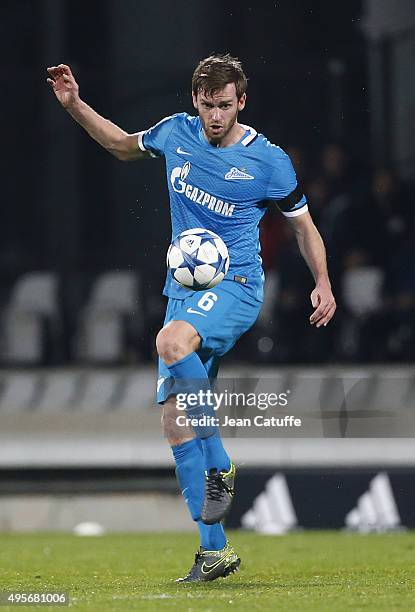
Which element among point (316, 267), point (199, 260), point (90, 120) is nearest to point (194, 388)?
point (199, 260)

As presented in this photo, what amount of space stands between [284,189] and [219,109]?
0.47 meters

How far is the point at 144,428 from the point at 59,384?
1.03 metres

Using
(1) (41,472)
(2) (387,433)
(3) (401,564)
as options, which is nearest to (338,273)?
(2) (387,433)

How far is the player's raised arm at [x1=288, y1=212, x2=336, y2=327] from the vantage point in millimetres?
6762

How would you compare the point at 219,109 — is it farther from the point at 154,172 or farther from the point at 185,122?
the point at 154,172

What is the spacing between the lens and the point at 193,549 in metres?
9.10

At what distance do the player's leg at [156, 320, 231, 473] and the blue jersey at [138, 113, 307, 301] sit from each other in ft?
0.97

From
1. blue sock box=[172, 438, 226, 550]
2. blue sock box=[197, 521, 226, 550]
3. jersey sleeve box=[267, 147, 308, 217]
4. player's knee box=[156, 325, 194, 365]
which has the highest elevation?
jersey sleeve box=[267, 147, 308, 217]

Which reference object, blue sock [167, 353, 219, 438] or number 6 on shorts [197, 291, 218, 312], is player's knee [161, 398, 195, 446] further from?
number 6 on shorts [197, 291, 218, 312]

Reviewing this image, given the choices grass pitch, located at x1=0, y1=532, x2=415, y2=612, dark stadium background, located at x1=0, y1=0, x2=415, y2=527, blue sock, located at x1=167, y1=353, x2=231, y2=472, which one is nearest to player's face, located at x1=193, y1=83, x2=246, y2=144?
blue sock, located at x1=167, y1=353, x2=231, y2=472

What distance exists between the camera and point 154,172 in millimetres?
10742
